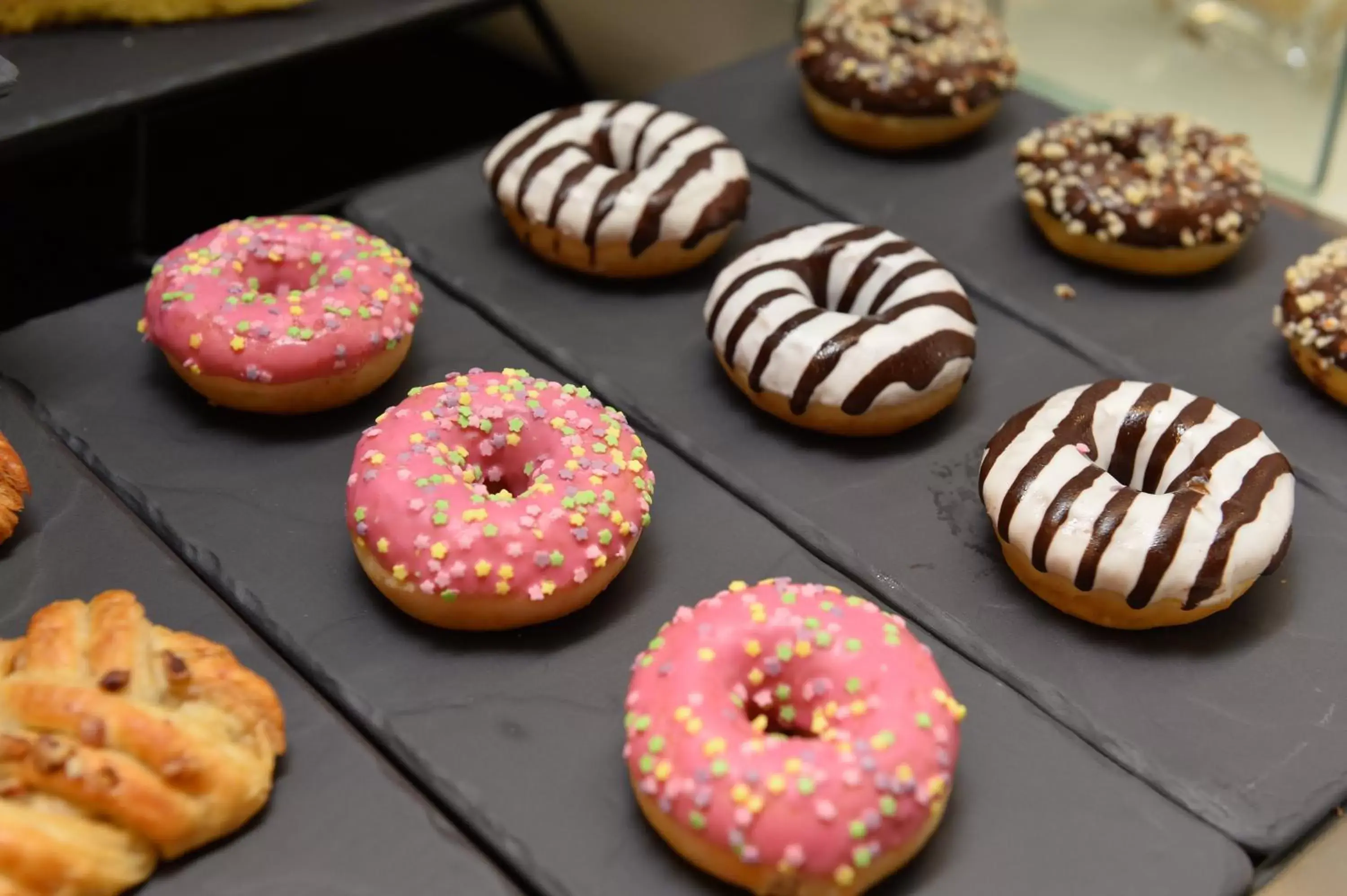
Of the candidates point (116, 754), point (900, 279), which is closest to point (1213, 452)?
point (900, 279)

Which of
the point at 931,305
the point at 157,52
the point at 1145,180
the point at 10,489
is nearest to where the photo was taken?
the point at 10,489

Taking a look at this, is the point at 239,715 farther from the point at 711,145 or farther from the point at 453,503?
the point at 711,145

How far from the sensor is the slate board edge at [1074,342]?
2.36m

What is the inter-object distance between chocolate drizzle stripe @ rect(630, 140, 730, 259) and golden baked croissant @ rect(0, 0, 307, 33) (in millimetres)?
1022

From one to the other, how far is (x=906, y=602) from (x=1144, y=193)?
1.11m

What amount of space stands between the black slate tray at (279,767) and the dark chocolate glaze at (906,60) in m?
1.79

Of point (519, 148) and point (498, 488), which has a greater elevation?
point (519, 148)

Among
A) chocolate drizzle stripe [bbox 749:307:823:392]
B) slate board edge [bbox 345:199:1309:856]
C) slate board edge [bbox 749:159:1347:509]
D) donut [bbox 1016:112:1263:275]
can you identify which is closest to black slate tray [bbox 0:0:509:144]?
slate board edge [bbox 345:199:1309:856]

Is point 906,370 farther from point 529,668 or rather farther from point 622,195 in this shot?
point 529,668

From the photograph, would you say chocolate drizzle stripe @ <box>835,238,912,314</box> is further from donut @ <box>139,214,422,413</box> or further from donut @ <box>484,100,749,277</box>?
donut @ <box>139,214,422,413</box>

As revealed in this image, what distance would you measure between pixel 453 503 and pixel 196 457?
0.58 meters

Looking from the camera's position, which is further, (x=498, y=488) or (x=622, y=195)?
(x=622, y=195)

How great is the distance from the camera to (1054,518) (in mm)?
2035

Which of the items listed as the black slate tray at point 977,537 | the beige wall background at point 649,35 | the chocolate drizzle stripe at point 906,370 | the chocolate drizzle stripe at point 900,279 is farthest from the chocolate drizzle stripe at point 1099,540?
the beige wall background at point 649,35
